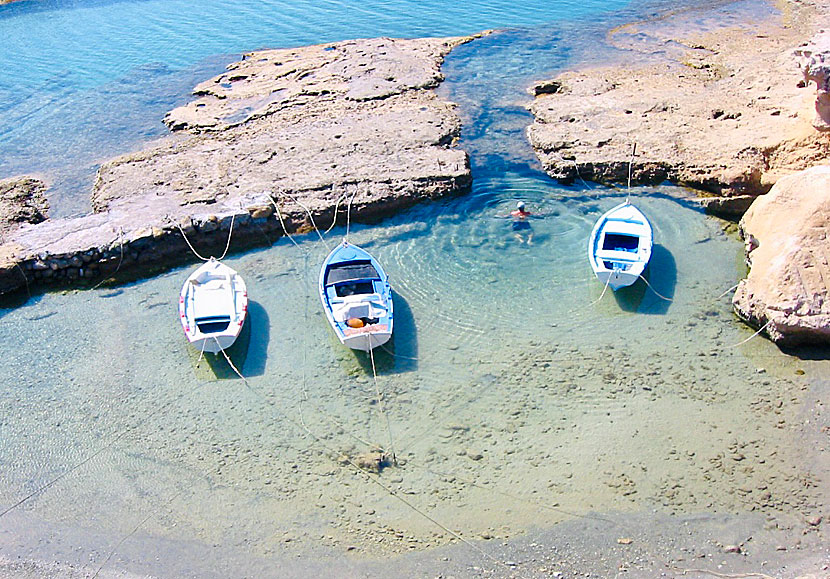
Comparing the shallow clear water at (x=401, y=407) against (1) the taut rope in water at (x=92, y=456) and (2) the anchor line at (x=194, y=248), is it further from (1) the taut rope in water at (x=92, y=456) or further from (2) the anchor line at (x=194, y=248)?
(2) the anchor line at (x=194, y=248)

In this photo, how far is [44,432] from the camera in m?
14.2

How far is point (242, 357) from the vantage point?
1583 centimetres

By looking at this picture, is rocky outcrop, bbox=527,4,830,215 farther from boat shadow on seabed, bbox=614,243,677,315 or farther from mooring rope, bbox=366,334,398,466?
mooring rope, bbox=366,334,398,466

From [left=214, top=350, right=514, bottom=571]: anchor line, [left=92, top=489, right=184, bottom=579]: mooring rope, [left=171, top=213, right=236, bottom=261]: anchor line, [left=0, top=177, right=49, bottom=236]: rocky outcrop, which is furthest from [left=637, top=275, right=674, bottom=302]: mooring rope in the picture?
[left=0, top=177, right=49, bottom=236]: rocky outcrop

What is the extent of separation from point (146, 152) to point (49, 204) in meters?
3.56

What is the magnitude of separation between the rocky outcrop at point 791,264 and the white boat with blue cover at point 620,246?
2391 mm

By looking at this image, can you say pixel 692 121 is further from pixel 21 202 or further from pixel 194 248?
pixel 21 202

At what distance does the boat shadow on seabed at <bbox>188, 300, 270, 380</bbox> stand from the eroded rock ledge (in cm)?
356

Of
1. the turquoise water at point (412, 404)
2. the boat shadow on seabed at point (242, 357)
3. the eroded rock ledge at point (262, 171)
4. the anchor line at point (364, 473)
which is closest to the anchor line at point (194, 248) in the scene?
the eroded rock ledge at point (262, 171)

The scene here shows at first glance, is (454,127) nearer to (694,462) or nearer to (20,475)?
(694,462)

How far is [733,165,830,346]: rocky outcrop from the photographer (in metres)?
14.6

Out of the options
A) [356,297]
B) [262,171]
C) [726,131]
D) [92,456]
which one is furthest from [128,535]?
[726,131]

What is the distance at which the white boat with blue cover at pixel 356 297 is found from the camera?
1528cm

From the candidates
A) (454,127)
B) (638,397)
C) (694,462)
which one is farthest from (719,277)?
(454,127)
